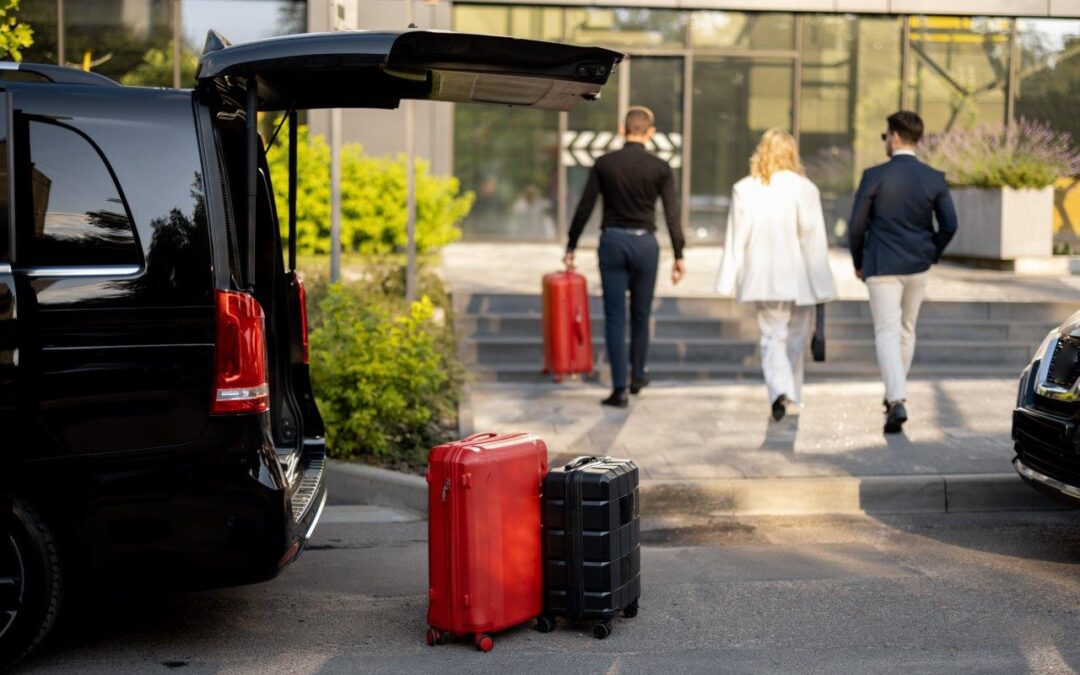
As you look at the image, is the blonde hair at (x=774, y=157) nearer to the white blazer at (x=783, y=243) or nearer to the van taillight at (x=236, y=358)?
the white blazer at (x=783, y=243)

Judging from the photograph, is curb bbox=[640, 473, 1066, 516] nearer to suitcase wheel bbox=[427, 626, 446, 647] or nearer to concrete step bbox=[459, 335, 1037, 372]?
suitcase wheel bbox=[427, 626, 446, 647]

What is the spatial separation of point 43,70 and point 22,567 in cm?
173

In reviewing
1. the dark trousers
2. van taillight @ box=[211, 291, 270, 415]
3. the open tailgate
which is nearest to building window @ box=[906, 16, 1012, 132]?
the dark trousers

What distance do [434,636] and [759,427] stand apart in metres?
4.33

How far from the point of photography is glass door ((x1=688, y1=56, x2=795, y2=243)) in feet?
60.4

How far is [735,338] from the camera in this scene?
11.6 m

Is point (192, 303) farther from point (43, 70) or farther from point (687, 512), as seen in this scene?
point (687, 512)

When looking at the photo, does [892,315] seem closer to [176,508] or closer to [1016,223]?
[176,508]

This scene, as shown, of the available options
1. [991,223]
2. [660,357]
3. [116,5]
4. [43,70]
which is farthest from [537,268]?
[43,70]

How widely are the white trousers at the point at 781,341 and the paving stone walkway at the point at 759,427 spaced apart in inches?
11.2

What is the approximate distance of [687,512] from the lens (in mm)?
7027

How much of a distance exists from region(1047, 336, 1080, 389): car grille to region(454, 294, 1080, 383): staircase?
16.5 feet

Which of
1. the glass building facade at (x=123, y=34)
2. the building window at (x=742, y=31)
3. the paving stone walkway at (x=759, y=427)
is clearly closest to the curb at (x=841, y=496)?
the paving stone walkway at (x=759, y=427)

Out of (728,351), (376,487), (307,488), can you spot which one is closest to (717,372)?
(728,351)
